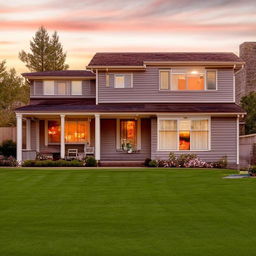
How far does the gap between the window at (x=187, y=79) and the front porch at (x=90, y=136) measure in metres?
Result: 2.63

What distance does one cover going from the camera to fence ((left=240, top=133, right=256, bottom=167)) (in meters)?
29.2

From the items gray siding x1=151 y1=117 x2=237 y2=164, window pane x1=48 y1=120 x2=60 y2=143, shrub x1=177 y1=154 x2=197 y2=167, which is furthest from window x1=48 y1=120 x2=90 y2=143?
shrub x1=177 y1=154 x2=197 y2=167

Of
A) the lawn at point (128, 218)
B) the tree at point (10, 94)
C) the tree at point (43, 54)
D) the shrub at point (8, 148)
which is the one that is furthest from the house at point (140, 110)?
the tree at point (43, 54)

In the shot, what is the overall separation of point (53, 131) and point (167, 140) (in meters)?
7.63

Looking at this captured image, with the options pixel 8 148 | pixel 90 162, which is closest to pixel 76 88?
pixel 8 148

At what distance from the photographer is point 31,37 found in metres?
60.2

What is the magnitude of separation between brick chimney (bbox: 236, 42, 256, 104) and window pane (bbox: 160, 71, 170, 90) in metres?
20.8

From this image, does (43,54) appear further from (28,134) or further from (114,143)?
(114,143)

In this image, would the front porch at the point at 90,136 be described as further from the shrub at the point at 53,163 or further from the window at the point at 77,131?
the shrub at the point at 53,163

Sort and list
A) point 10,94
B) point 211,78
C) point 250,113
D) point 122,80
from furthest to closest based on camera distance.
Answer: point 10,94 < point 250,113 < point 122,80 < point 211,78

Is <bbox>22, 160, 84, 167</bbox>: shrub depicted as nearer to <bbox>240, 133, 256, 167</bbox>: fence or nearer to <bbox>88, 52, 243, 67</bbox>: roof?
<bbox>88, 52, 243, 67</bbox>: roof

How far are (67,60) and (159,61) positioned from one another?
32.0 m

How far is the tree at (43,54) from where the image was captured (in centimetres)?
5988

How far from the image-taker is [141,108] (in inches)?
1173
